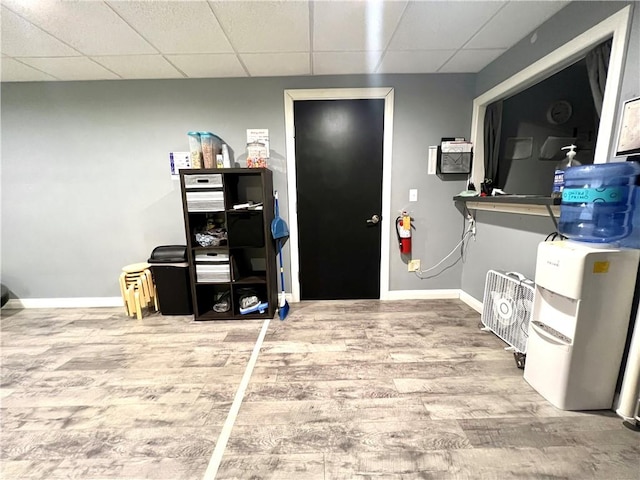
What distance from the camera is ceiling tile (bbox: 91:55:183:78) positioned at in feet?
6.95

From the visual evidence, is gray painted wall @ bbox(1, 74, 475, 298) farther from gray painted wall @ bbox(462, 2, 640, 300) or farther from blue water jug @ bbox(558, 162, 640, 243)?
blue water jug @ bbox(558, 162, 640, 243)

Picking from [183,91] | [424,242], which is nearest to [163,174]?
[183,91]

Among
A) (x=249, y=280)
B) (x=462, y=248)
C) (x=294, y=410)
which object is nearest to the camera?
(x=294, y=410)

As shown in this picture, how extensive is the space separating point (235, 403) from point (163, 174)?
234cm

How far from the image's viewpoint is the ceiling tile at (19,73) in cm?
215

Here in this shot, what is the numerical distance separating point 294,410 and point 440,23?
Result: 272cm

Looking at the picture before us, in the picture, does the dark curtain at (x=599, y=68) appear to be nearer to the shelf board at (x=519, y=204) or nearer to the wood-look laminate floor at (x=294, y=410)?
the shelf board at (x=519, y=204)

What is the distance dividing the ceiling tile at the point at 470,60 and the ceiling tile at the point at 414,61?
8cm

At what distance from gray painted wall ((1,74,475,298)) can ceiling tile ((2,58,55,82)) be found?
0.23 feet

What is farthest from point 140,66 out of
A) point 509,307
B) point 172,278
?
point 509,307

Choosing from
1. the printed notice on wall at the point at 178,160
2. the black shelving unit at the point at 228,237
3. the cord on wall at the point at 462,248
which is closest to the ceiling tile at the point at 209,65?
the printed notice on wall at the point at 178,160

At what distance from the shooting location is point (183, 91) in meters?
2.52

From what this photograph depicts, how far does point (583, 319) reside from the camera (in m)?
1.30

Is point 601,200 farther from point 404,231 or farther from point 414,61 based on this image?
point 414,61
